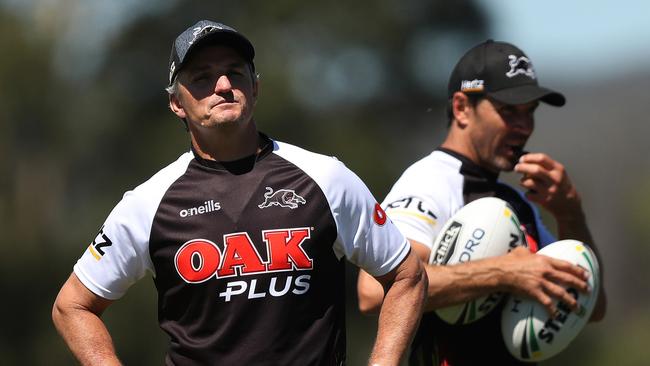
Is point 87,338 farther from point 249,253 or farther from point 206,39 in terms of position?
point 206,39

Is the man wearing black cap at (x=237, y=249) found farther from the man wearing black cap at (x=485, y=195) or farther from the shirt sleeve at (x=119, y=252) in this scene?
the man wearing black cap at (x=485, y=195)

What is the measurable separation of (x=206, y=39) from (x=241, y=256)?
0.91m

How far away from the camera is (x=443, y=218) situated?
7.57 metres

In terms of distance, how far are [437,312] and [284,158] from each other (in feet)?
4.75

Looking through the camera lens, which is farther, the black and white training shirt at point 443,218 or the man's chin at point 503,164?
the man's chin at point 503,164

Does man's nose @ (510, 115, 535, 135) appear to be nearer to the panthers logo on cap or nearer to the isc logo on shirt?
the panthers logo on cap

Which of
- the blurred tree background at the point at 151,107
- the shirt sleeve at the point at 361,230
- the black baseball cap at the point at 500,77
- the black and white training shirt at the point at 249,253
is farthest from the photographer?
the blurred tree background at the point at 151,107

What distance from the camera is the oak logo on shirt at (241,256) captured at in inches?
248

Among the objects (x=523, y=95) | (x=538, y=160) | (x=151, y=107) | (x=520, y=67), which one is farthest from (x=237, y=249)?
(x=151, y=107)

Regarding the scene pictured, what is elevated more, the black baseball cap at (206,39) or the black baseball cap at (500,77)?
the black baseball cap at (206,39)

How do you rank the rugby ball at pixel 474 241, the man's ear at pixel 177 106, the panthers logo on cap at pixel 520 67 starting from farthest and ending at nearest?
the panthers logo on cap at pixel 520 67
the rugby ball at pixel 474 241
the man's ear at pixel 177 106

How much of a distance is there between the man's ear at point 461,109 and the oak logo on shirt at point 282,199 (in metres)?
1.76

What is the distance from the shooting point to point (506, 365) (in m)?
7.61

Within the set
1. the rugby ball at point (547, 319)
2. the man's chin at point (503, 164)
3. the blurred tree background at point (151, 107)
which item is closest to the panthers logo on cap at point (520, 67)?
the man's chin at point (503, 164)
